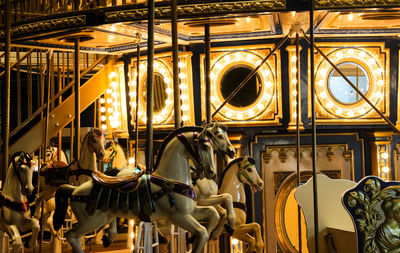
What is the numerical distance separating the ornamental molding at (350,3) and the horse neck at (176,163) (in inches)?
136

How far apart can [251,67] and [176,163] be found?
18.4 ft

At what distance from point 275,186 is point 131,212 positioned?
234 inches

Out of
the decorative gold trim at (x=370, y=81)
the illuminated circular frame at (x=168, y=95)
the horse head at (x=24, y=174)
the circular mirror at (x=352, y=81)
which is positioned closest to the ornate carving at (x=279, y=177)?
the decorative gold trim at (x=370, y=81)

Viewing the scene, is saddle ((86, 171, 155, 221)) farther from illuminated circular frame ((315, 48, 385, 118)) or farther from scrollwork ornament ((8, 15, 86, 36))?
illuminated circular frame ((315, 48, 385, 118))

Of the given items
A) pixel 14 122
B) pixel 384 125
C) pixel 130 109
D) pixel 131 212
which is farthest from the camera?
pixel 14 122

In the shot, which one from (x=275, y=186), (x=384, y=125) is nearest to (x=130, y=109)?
(x=275, y=186)

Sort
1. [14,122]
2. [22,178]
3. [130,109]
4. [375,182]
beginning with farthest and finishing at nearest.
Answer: [14,122] → [130,109] → [22,178] → [375,182]

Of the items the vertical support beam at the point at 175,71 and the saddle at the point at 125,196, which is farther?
the vertical support beam at the point at 175,71

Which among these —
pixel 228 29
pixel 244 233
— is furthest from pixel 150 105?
pixel 228 29

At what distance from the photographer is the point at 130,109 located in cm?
1140

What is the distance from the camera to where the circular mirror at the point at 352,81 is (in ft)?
34.7

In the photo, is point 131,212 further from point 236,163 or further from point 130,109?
point 130,109

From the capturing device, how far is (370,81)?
34.4 ft

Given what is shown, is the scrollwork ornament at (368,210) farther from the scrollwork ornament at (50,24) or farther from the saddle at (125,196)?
the scrollwork ornament at (50,24)
